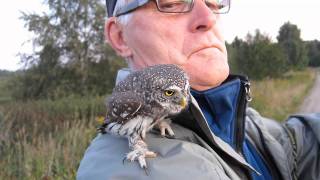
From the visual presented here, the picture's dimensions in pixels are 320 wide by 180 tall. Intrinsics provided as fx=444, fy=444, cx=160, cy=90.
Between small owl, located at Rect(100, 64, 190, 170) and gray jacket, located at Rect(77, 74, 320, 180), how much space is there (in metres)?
0.05

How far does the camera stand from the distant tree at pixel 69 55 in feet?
89.0

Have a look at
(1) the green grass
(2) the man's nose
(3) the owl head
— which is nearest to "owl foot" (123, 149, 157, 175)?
(3) the owl head

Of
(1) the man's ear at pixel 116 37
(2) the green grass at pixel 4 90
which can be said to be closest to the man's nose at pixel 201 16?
(1) the man's ear at pixel 116 37

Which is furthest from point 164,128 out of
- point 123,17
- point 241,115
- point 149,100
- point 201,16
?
point 123,17

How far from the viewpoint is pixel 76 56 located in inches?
1089

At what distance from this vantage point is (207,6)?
2416 mm

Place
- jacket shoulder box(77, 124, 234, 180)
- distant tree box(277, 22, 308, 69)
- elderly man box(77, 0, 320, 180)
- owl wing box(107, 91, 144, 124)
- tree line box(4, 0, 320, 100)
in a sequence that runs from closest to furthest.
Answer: jacket shoulder box(77, 124, 234, 180), elderly man box(77, 0, 320, 180), owl wing box(107, 91, 144, 124), tree line box(4, 0, 320, 100), distant tree box(277, 22, 308, 69)

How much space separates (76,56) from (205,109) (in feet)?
85.5

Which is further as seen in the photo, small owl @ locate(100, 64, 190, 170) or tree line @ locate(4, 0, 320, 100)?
tree line @ locate(4, 0, 320, 100)

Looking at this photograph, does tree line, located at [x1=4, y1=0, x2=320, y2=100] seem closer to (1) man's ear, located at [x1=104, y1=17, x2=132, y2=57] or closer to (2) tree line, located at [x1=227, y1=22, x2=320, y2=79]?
(2) tree line, located at [x1=227, y1=22, x2=320, y2=79]

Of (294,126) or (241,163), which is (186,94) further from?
(294,126)

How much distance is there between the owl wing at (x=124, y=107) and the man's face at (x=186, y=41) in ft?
1.03

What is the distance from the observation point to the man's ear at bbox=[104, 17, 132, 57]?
2576mm

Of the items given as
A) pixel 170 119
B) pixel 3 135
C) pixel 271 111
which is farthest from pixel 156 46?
pixel 271 111
